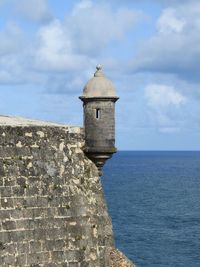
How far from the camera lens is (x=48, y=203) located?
18922 mm

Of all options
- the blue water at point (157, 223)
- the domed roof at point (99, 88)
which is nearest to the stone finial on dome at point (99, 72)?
the domed roof at point (99, 88)

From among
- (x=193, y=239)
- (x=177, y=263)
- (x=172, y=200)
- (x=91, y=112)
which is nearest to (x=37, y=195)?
(x=91, y=112)

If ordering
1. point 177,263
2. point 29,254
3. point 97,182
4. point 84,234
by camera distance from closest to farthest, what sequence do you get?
point 29,254 → point 84,234 → point 97,182 → point 177,263

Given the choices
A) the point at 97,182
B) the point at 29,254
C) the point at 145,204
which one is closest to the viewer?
the point at 29,254

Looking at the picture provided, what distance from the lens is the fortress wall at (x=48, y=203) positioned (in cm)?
1814

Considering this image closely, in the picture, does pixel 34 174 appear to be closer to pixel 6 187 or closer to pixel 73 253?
pixel 6 187

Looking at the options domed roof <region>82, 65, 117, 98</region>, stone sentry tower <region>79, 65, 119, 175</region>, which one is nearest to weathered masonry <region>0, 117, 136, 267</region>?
stone sentry tower <region>79, 65, 119, 175</region>

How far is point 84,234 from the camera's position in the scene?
19.5m

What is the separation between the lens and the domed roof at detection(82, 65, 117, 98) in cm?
2123

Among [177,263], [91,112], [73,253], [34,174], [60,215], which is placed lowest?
[177,263]

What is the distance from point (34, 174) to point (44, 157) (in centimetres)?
68

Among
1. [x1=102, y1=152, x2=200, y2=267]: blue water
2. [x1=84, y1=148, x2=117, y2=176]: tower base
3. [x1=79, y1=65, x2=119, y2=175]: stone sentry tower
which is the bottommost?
[x1=102, y1=152, x2=200, y2=267]: blue water

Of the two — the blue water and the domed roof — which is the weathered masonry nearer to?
the domed roof

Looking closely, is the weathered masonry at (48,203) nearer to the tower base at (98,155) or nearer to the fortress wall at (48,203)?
the fortress wall at (48,203)
